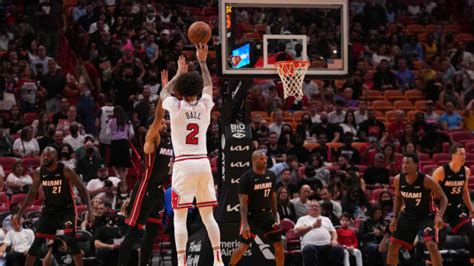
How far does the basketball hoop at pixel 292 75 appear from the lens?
14.7 m

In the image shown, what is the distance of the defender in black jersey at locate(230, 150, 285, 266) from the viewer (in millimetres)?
14461

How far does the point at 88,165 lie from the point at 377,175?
531 centimetres

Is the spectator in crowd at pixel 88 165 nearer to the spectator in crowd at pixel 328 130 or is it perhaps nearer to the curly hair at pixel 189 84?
the spectator in crowd at pixel 328 130

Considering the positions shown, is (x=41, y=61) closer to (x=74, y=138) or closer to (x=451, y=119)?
Result: (x=74, y=138)

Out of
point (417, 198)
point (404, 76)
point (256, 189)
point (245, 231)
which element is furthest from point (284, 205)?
point (404, 76)

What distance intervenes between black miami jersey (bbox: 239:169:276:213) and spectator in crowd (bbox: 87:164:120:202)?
3.78 m

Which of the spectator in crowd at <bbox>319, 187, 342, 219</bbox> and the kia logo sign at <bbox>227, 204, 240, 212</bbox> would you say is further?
the spectator in crowd at <bbox>319, 187, 342, 219</bbox>

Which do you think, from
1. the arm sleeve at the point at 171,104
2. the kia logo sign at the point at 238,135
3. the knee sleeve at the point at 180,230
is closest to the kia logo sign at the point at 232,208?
the kia logo sign at the point at 238,135

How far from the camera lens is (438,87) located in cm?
2375

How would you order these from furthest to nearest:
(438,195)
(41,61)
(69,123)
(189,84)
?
(41,61) → (69,123) → (438,195) → (189,84)

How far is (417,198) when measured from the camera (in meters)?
14.1

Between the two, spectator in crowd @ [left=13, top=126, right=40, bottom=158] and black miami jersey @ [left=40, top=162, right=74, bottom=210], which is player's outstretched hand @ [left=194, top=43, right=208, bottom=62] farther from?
spectator in crowd @ [left=13, top=126, right=40, bottom=158]

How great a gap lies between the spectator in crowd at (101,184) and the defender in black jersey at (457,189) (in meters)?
5.68

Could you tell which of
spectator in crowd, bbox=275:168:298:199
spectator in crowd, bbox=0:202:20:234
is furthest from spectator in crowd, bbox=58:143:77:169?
spectator in crowd, bbox=275:168:298:199
